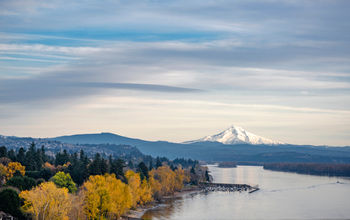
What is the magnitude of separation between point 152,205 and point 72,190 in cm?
2353

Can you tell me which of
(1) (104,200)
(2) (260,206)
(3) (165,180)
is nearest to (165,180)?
(3) (165,180)

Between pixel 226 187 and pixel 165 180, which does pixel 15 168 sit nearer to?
pixel 165 180

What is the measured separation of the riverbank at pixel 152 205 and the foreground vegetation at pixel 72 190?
1.33 meters

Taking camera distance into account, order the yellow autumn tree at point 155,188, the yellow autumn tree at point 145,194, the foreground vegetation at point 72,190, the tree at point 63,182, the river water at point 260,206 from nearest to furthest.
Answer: the foreground vegetation at point 72,190 < the tree at point 63,182 < the river water at point 260,206 < the yellow autumn tree at point 145,194 < the yellow autumn tree at point 155,188

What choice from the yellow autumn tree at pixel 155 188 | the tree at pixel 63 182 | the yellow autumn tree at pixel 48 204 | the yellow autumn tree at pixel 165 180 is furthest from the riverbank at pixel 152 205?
the yellow autumn tree at pixel 48 204

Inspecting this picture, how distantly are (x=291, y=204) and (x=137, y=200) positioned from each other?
128 ft

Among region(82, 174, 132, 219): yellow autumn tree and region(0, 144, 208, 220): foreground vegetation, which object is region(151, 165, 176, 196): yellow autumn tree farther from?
region(82, 174, 132, 219): yellow autumn tree

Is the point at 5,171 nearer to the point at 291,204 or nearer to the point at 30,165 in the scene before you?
the point at 30,165

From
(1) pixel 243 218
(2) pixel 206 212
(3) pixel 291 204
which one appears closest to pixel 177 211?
(2) pixel 206 212

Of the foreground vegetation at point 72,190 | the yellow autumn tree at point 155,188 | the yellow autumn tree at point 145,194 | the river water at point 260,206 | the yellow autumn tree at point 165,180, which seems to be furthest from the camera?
the yellow autumn tree at point 165,180

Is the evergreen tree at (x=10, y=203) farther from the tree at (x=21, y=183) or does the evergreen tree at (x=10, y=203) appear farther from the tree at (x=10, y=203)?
the tree at (x=21, y=183)

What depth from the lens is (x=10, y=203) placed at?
66938mm

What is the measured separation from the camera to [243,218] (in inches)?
3516

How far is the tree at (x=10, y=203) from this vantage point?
218 feet
